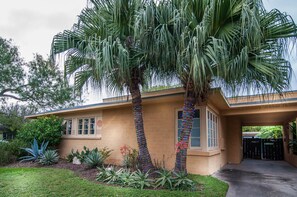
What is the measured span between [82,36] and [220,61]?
467cm

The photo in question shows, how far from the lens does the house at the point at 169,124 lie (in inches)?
319

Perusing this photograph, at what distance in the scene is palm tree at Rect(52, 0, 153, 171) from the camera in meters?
6.04

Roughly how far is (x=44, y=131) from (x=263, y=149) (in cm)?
1630

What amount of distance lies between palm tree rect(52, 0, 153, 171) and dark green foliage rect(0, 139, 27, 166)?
709 cm

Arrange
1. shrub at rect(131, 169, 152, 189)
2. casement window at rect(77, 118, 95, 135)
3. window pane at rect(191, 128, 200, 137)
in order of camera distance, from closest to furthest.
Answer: shrub at rect(131, 169, 152, 189) < window pane at rect(191, 128, 200, 137) < casement window at rect(77, 118, 95, 135)

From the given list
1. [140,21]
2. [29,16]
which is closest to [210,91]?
[140,21]

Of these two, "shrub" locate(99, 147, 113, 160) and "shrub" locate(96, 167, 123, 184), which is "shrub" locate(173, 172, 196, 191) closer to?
"shrub" locate(96, 167, 123, 184)

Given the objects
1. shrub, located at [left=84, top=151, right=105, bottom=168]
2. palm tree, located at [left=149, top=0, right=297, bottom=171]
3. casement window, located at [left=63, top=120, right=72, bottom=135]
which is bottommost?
shrub, located at [left=84, top=151, right=105, bottom=168]

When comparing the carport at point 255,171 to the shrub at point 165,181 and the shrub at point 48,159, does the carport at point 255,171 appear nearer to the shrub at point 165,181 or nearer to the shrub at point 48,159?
the shrub at point 165,181

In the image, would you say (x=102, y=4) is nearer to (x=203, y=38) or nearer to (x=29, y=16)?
(x=203, y=38)

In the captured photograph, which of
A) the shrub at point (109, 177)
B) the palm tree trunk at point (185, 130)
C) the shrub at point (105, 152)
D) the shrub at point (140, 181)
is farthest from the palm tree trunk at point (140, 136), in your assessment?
the shrub at point (105, 152)

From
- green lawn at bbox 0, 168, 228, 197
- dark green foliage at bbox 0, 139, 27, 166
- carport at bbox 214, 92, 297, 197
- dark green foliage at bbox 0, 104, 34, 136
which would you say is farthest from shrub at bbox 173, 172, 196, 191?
dark green foliage at bbox 0, 104, 34, 136

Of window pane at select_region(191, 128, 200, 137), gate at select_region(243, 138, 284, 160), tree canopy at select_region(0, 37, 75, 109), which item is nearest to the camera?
window pane at select_region(191, 128, 200, 137)

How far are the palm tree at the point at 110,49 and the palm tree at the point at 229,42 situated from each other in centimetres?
93
